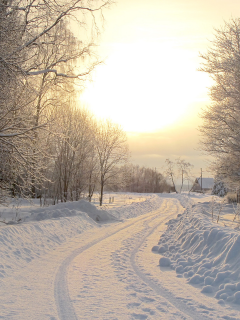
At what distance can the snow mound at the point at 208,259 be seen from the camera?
5.21m

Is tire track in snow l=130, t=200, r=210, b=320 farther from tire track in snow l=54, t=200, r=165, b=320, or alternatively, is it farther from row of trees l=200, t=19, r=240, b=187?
row of trees l=200, t=19, r=240, b=187

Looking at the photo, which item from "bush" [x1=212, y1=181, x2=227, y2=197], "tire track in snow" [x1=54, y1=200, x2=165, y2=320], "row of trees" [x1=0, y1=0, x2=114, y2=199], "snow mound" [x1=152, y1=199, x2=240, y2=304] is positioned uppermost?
"row of trees" [x1=0, y1=0, x2=114, y2=199]

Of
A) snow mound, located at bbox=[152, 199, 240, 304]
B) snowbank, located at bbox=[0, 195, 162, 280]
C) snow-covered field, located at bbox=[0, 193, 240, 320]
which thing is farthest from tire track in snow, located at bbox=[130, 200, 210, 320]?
snowbank, located at bbox=[0, 195, 162, 280]

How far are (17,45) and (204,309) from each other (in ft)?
25.1

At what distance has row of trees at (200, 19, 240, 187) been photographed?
16.2 metres

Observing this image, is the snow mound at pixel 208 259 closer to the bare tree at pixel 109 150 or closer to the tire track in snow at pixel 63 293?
the tire track in snow at pixel 63 293

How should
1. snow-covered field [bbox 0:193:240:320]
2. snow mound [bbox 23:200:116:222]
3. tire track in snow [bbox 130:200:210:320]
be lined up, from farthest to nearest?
1. snow mound [bbox 23:200:116:222]
2. snow-covered field [bbox 0:193:240:320]
3. tire track in snow [bbox 130:200:210:320]

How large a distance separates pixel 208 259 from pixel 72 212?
9.14 meters

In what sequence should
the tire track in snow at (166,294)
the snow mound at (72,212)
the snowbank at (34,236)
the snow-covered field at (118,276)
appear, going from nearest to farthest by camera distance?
the tire track in snow at (166,294), the snow-covered field at (118,276), the snowbank at (34,236), the snow mound at (72,212)

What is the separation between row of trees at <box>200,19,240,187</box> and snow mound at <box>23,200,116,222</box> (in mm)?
8363

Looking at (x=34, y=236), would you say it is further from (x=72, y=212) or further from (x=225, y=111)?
(x=225, y=111)

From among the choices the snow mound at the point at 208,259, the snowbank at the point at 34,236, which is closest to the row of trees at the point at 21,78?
the snowbank at the point at 34,236

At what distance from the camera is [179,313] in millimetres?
4234

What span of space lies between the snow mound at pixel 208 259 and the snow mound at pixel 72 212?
6.60 meters
